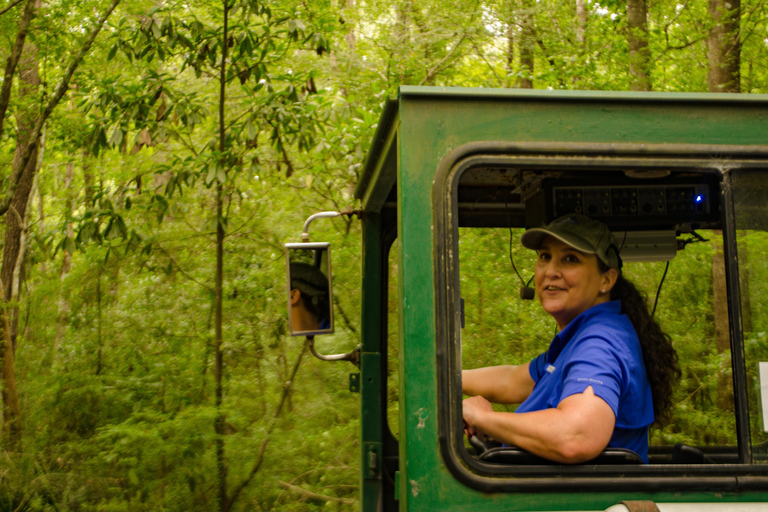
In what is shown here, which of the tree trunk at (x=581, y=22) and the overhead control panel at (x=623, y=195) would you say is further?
the tree trunk at (x=581, y=22)

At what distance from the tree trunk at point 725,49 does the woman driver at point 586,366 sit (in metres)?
5.12

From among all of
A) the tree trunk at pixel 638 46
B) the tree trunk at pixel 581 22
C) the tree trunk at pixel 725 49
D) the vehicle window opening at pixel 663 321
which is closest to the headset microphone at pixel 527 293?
the vehicle window opening at pixel 663 321

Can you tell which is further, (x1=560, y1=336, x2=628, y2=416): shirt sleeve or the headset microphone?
the headset microphone

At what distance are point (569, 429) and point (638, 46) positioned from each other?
7.14 m

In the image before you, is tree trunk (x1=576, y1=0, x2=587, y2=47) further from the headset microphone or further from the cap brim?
the cap brim

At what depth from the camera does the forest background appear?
5.05 meters

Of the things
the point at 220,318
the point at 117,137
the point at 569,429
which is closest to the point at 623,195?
the point at 569,429

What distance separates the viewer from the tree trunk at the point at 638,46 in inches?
287

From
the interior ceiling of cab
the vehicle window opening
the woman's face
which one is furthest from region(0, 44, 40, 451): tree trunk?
the woman's face

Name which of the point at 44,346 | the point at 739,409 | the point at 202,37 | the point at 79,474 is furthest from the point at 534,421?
the point at 44,346

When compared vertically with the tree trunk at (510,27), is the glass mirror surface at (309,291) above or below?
below

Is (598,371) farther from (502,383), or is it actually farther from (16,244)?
(16,244)

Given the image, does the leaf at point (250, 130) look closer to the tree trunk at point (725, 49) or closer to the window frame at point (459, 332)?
the window frame at point (459, 332)

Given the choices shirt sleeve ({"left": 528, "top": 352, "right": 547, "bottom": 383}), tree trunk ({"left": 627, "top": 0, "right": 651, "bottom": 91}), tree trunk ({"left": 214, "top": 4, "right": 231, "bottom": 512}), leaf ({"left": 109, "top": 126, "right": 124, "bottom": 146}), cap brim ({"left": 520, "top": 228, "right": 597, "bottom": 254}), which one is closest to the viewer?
cap brim ({"left": 520, "top": 228, "right": 597, "bottom": 254})
